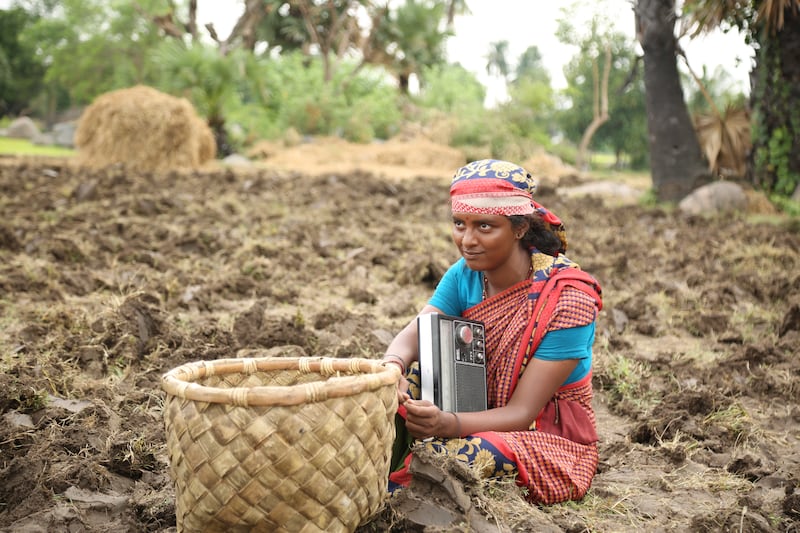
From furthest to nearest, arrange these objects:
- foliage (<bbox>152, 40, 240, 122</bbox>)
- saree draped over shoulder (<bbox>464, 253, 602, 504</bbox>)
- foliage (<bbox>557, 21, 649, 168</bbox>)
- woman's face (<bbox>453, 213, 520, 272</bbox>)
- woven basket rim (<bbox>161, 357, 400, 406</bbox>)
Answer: foliage (<bbox>557, 21, 649, 168</bbox>)
foliage (<bbox>152, 40, 240, 122</bbox>)
woman's face (<bbox>453, 213, 520, 272</bbox>)
saree draped over shoulder (<bbox>464, 253, 602, 504</bbox>)
woven basket rim (<bbox>161, 357, 400, 406</bbox>)

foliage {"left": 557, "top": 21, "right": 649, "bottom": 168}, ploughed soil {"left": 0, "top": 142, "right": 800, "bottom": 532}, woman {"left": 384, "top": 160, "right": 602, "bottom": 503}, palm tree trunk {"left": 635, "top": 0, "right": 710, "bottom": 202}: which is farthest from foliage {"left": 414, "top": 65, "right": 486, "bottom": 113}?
woman {"left": 384, "top": 160, "right": 602, "bottom": 503}

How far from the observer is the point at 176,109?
11.9 m

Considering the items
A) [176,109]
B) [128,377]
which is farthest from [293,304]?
[176,109]

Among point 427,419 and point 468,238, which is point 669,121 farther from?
point 427,419

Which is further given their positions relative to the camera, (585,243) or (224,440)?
(585,243)

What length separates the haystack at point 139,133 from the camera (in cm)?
1127

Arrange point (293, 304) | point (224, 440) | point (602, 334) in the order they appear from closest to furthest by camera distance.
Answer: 1. point (224, 440)
2. point (602, 334)
3. point (293, 304)

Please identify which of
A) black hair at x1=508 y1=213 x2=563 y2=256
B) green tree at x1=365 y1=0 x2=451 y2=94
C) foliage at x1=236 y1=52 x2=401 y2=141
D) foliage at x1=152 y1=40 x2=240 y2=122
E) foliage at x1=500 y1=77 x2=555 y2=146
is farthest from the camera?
green tree at x1=365 y1=0 x2=451 y2=94

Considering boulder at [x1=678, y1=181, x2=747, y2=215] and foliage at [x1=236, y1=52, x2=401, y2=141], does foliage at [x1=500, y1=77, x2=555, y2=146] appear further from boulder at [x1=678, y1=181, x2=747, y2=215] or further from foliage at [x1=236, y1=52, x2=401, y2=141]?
boulder at [x1=678, y1=181, x2=747, y2=215]

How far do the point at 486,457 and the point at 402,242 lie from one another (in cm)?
432

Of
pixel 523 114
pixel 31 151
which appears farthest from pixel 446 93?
pixel 31 151

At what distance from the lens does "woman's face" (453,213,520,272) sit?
242 cm

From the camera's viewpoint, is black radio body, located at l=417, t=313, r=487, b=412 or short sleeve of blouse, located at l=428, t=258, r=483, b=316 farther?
short sleeve of blouse, located at l=428, t=258, r=483, b=316

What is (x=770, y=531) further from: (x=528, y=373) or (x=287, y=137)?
(x=287, y=137)
